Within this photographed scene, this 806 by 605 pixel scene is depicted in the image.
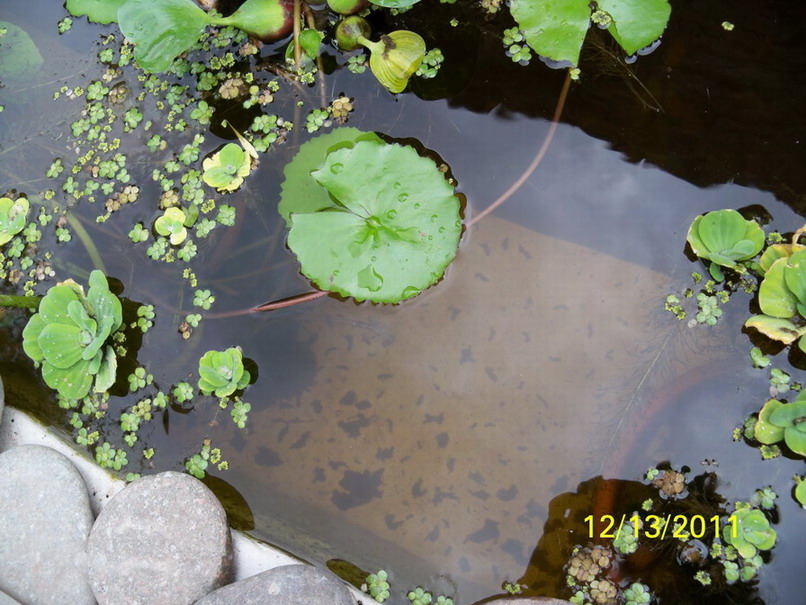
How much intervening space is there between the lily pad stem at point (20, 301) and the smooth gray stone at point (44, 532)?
57 centimetres

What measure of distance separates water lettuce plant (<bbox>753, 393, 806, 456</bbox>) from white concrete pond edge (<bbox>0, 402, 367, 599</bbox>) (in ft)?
4.64

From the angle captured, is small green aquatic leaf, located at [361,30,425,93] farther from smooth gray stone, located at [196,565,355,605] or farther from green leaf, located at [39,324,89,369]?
smooth gray stone, located at [196,565,355,605]

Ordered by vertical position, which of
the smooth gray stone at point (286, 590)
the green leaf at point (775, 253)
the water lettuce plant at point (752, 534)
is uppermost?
the green leaf at point (775, 253)

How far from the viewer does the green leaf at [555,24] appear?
6.73ft

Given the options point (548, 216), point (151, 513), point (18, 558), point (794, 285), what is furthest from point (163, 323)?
point (794, 285)

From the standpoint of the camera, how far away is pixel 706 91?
7.33ft

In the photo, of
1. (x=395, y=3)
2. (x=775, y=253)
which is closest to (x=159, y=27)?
(x=395, y=3)

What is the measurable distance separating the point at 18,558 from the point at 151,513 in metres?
0.52

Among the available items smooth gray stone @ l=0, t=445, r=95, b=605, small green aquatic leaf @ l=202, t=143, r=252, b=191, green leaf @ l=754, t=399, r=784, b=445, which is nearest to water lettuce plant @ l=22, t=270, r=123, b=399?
smooth gray stone @ l=0, t=445, r=95, b=605

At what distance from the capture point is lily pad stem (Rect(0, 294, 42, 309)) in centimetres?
217

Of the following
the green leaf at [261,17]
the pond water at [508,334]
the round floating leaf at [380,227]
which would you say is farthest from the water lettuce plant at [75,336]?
the green leaf at [261,17]

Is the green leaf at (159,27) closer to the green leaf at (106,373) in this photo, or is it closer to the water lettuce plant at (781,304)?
the green leaf at (106,373)

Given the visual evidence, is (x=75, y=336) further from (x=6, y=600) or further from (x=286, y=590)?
(x=286, y=590)

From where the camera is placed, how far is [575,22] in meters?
2.06
